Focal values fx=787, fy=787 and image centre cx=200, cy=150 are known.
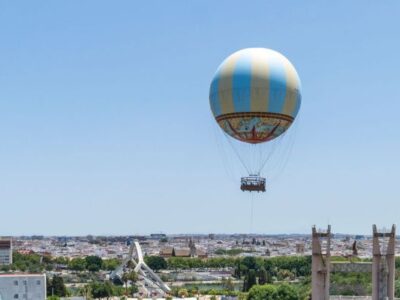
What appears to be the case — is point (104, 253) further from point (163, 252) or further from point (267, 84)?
point (267, 84)

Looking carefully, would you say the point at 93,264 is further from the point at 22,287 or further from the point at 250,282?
the point at 22,287

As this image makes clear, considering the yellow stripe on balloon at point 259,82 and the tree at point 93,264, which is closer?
the yellow stripe on balloon at point 259,82

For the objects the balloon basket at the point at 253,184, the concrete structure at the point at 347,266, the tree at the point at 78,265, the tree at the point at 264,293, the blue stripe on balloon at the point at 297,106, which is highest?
the blue stripe on balloon at the point at 297,106

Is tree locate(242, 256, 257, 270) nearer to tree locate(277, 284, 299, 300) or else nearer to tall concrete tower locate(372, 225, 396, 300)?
tree locate(277, 284, 299, 300)

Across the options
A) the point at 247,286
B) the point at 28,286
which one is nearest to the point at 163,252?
the point at 247,286

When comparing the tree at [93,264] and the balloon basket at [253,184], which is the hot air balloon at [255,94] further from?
the tree at [93,264]

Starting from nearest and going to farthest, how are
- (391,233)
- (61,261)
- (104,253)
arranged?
(391,233), (61,261), (104,253)

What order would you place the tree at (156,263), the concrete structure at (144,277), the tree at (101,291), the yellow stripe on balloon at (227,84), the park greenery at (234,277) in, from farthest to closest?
the tree at (156,263), the concrete structure at (144,277), the tree at (101,291), the park greenery at (234,277), the yellow stripe on balloon at (227,84)

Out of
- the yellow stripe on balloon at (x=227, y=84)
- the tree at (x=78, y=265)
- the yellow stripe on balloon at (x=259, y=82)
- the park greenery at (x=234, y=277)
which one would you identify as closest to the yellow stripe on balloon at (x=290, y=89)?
the yellow stripe on balloon at (x=259, y=82)
